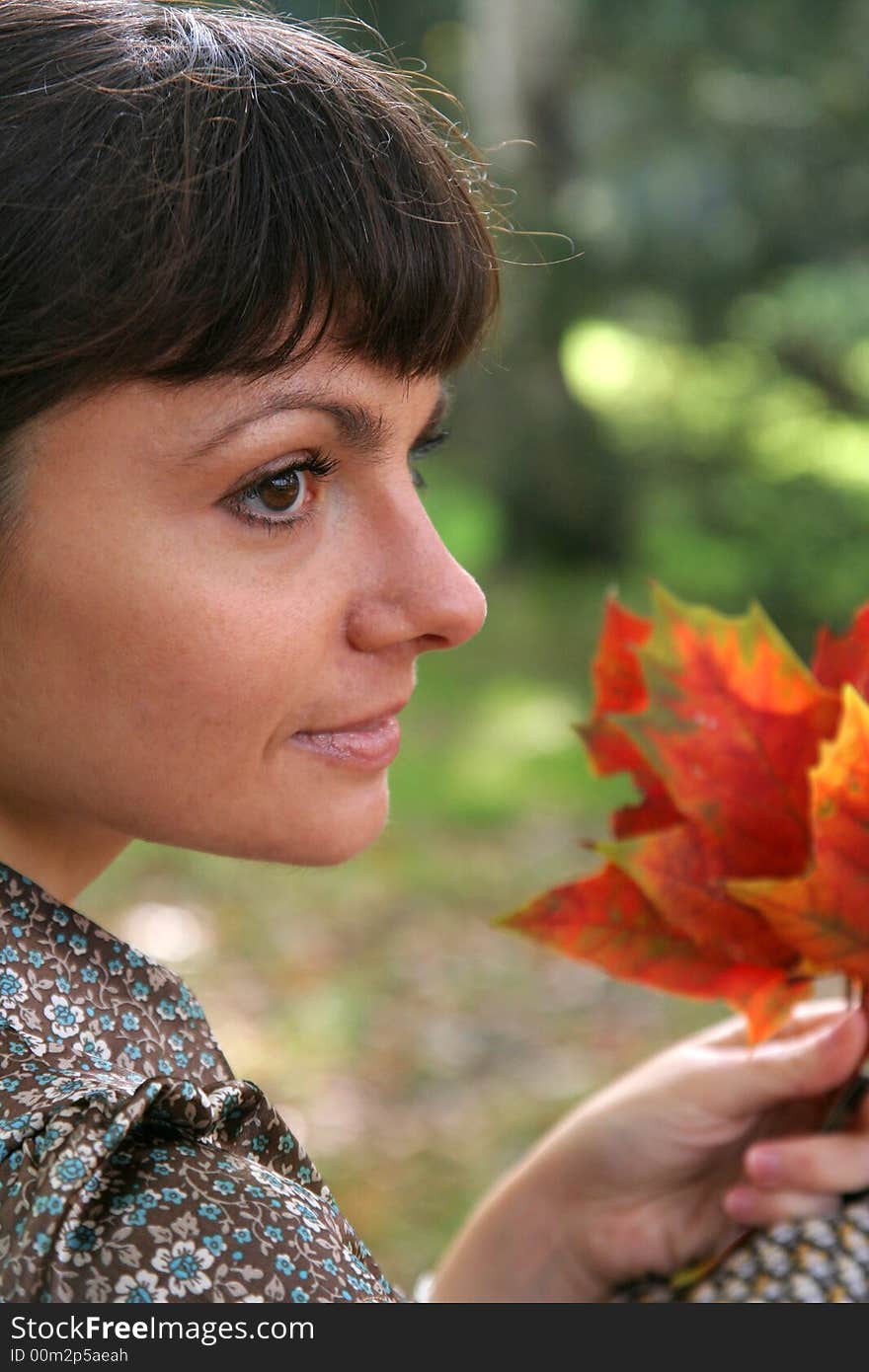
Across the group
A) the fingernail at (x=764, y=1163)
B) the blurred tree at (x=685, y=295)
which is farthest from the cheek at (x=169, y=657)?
the blurred tree at (x=685, y=295)

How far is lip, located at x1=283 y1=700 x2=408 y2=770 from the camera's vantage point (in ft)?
4.10

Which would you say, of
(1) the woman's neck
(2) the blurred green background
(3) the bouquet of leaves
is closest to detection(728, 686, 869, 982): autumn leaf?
(3) the bouquet of leaves

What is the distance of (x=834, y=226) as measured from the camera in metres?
6.70

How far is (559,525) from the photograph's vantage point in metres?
8.09

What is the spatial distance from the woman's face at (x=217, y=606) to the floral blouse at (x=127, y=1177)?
148 millimetres

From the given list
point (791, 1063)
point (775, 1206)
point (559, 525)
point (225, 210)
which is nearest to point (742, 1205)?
point (775, 1206)

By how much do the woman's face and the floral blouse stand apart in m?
0.15

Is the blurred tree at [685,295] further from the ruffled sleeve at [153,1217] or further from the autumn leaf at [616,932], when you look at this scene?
the ruffled sleeve at [153,1217]

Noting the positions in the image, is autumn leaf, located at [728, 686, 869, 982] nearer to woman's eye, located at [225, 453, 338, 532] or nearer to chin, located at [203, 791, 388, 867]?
chin, located at [203, 791, 388, 867]

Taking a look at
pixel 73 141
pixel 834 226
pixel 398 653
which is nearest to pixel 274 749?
pixel 398 653

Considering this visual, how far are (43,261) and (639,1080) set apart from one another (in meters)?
0.98

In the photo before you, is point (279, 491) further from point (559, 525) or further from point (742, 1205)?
point (559, 525)

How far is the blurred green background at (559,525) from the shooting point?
4164 mm
